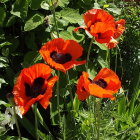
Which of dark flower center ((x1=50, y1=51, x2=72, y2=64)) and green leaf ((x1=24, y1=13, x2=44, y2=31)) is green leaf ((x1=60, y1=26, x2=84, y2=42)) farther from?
dark flower center ((x1=50, y1=51, x2=72, y2=64))

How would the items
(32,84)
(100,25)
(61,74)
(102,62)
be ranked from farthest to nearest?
(102,62) → (61,74) → (100,25) → (32,84)

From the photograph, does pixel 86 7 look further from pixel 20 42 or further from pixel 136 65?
pixel 136 65

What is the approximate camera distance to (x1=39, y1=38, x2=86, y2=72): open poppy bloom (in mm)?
1529

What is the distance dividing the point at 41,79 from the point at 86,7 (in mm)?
1315

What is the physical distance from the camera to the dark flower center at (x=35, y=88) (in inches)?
56.9

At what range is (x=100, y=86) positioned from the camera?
1573 mm

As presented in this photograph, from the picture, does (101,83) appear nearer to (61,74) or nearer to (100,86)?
(100,86)

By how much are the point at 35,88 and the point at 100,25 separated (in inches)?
18.5

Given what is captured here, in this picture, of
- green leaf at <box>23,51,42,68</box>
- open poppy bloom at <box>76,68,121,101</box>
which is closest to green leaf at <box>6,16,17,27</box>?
green leaf at <box>23,51,42,68</box>

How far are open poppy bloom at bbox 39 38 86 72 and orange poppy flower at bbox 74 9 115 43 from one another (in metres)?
0.16

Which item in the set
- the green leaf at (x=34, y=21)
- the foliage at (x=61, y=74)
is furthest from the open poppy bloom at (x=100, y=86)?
the green leaf at (x=34, y=21)

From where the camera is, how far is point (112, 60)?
3164 millimetres

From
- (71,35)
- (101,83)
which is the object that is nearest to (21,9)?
(71,35)

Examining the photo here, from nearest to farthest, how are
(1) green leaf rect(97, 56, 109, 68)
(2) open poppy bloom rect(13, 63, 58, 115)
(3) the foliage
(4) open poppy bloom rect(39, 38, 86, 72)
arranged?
(2) open poppy bloom rect(13, 63, 58, 115) → (4) open poppy bloom rect(39, 38, 86, 72) → (3) the foliage → (1) green leaf rect(97, 56, 109, 68)
